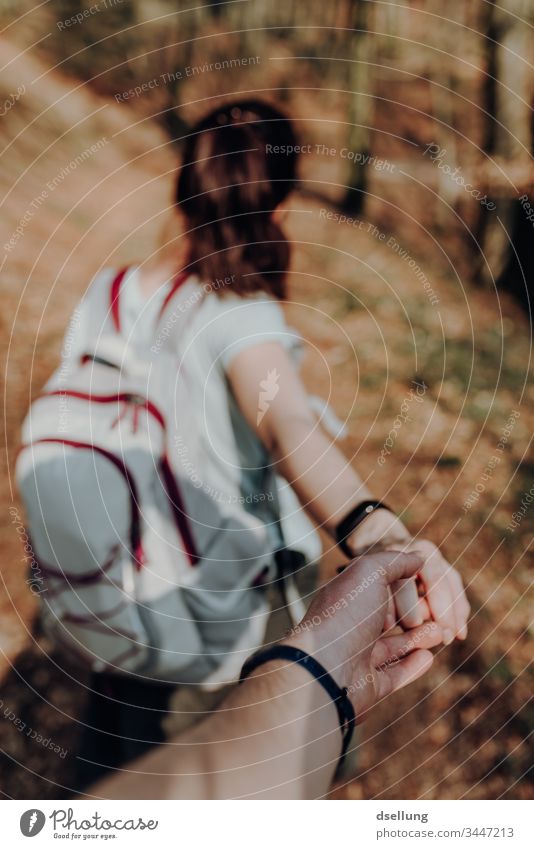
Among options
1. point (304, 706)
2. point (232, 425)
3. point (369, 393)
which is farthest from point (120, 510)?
point (369, 393)

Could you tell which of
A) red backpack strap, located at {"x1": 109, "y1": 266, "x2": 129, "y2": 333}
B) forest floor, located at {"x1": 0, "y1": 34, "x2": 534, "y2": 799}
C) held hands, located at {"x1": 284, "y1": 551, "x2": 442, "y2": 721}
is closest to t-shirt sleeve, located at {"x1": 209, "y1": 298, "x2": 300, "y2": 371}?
red backpack strap, located at {"x1": 109, "y1": 266, "x2": 129, "y2": 333}

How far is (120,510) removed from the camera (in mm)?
636

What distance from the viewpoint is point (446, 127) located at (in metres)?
1.12

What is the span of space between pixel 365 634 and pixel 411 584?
0.07 metres

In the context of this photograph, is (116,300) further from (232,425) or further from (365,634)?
(365,634)

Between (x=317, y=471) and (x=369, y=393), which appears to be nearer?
(x=317, y=471)

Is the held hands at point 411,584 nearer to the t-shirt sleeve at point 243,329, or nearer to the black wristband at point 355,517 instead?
the black wristband at point 355,517
